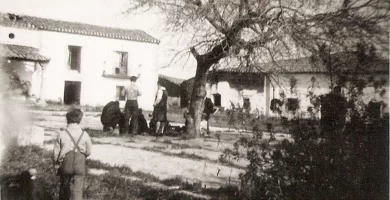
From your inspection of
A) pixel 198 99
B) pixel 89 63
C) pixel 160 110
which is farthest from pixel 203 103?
pixel 89 63

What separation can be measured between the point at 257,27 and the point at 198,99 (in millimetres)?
922

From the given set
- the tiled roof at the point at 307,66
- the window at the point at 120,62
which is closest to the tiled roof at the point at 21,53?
the window at the point at 120,62

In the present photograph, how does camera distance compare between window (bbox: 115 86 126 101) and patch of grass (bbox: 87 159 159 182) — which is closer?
patch of grass (bbox: 87 159 159 182)

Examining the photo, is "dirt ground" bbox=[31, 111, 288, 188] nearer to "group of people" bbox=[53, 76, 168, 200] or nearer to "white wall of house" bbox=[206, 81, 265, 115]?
"white wall of house" bbox=[206, 81, 265, 115]

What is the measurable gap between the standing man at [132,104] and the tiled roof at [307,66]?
2.99 feet

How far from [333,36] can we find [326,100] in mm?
688

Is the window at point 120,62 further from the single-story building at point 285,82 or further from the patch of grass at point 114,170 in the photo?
the single-story building at point 285,82

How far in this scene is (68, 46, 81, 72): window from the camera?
3156mm

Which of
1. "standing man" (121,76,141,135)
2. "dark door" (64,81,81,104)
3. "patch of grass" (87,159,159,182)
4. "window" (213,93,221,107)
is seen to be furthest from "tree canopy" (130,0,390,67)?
"patch of grass" (87,159,159,182)

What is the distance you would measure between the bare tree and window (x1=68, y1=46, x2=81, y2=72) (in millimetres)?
617

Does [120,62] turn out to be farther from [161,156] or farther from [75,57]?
[161,156]

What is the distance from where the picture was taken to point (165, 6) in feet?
12.2

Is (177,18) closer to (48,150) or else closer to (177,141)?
(177,141)

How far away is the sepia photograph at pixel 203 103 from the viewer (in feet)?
6.82
